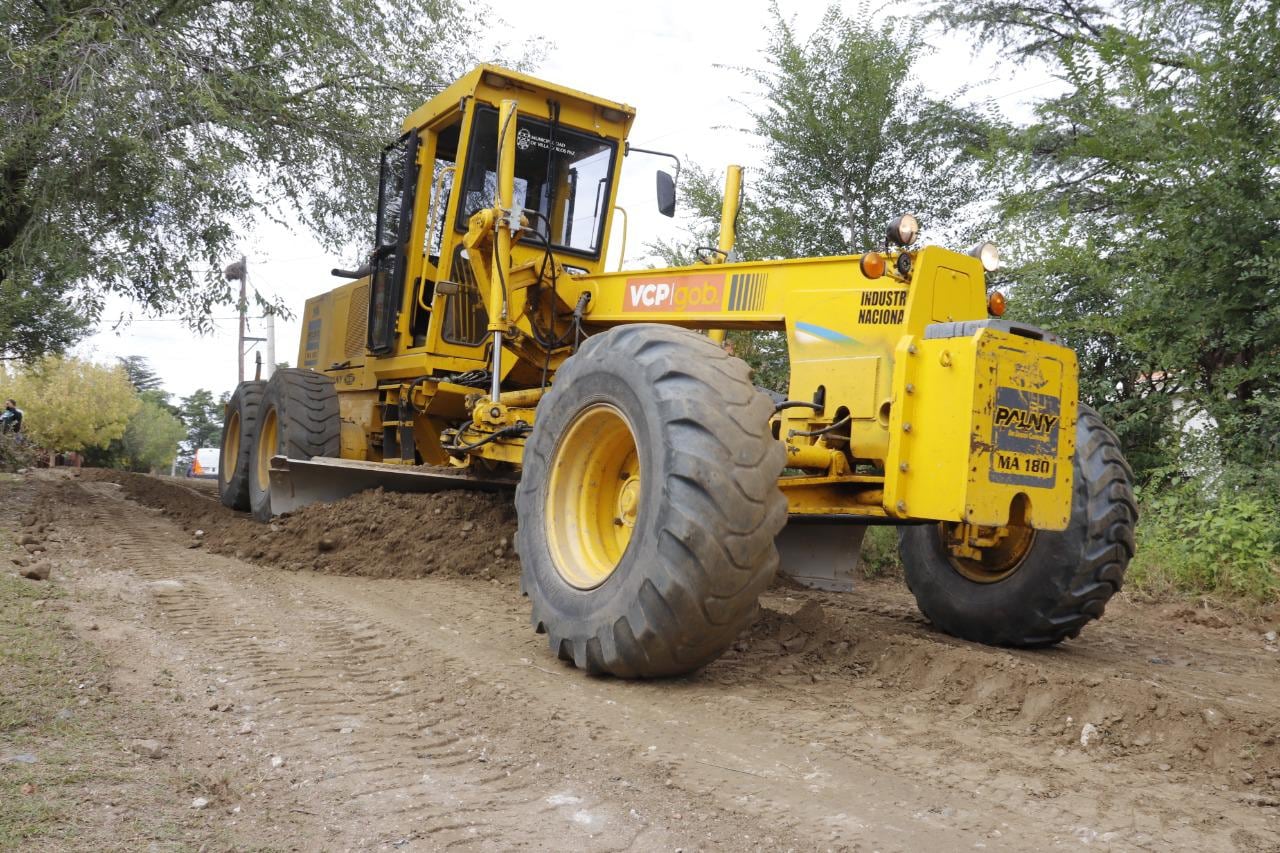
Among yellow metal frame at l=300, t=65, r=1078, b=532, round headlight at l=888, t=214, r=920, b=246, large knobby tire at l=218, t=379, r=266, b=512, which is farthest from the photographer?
large knobby tire at l=218, t=379, r=266, b=512

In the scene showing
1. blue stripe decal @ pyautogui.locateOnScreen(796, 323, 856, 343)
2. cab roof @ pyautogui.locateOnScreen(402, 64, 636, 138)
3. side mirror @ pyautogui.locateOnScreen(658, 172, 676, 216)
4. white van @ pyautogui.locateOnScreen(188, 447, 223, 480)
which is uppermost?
cab roof @ pyautogui.locateOnScreen(402, 64, 636, 138)

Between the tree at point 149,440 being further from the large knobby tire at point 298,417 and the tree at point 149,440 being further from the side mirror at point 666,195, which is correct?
the side mirror at point 666,195

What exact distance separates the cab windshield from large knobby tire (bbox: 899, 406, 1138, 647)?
392 centimetres

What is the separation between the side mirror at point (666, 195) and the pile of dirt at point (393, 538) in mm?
2406

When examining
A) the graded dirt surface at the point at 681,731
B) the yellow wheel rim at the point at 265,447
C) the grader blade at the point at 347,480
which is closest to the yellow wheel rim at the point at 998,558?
the graded dirt surface at the point at 681,731

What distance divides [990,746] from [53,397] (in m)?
39.7

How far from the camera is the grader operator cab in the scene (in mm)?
3902

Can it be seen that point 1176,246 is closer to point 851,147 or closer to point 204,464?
point 851,147

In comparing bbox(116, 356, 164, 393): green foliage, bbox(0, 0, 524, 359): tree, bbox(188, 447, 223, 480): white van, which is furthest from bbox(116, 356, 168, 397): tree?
bbox(0, 0, 524, 359): tree

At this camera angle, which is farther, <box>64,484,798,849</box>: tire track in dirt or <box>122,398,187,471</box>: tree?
<box>122,398,187,471</box>: tree

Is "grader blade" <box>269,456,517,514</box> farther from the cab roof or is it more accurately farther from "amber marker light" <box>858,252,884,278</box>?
"amber marker light" <box>858,252,884,278</box>

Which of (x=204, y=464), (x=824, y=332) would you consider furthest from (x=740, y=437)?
(x=204, y=464)

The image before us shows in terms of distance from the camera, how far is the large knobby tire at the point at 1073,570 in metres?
4.86

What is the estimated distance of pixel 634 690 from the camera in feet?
13.2
